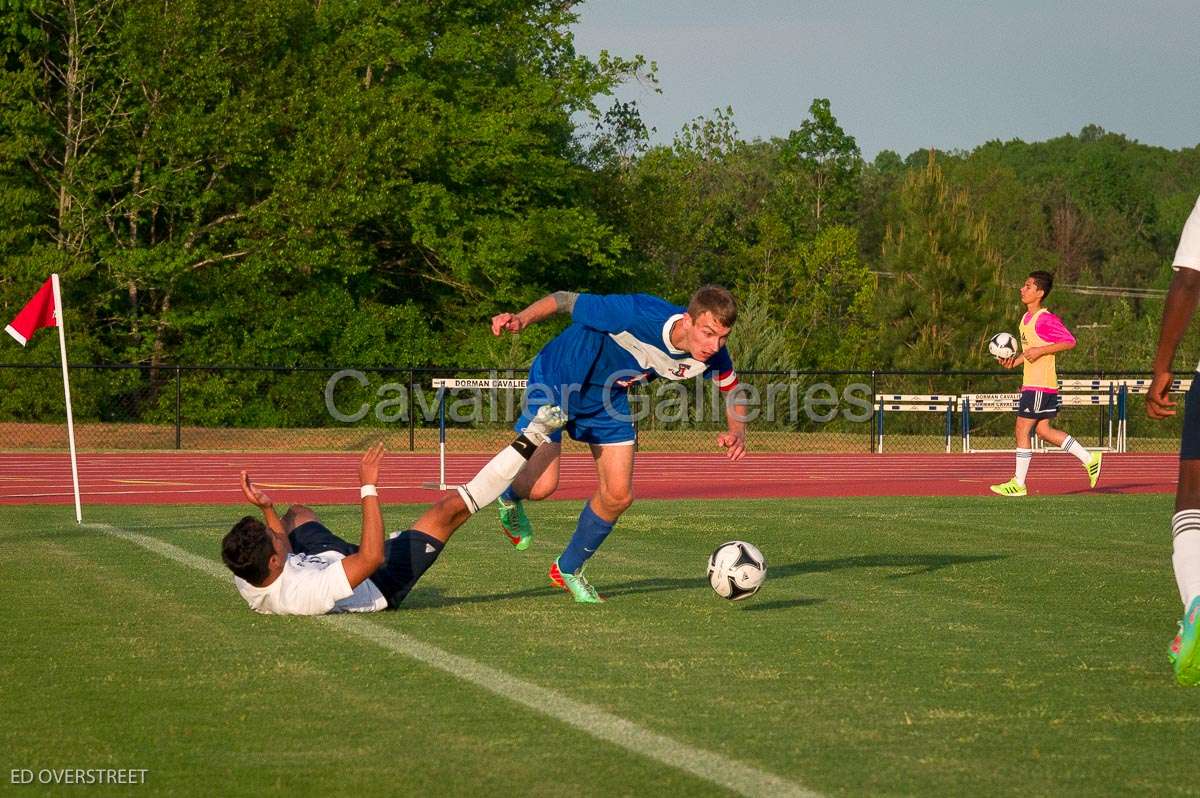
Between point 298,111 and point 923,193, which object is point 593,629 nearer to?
point 298,111

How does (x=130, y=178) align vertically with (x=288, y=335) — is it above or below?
above

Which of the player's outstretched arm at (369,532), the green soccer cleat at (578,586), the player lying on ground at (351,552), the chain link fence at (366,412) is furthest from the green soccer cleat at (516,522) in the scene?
the chain link fence at (366,412)

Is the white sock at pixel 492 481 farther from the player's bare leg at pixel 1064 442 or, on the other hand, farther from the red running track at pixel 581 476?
the player's bare leg at pixel 1064 442

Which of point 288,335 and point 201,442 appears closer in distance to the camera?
point 201,442

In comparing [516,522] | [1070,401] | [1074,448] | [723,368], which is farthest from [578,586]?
[1070,401]

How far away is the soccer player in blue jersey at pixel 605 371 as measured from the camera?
8648 mm

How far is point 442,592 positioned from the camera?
9492 mm

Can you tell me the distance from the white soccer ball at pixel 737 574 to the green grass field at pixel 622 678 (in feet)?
0.37

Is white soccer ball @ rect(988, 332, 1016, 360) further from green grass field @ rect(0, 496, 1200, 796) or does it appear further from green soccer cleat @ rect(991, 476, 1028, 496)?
green grass field @ rect(0, 496, 1200, 796)

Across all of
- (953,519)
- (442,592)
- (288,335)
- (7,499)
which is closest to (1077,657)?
(442,592)

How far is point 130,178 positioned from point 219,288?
3.47m

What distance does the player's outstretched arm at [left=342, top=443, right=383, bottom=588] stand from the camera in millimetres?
7625

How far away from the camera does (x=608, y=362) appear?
356 inches

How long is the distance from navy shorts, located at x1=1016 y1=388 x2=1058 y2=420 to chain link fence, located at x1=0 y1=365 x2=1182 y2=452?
1333cm
